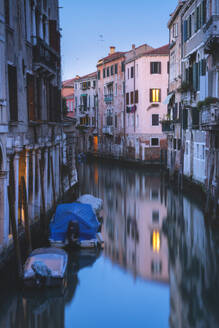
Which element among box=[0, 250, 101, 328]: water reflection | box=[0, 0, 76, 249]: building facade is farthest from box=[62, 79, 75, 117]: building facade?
box=[0, 250, 101, 328]: water reflection

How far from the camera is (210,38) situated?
48.0 ft

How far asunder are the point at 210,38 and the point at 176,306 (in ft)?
29.1

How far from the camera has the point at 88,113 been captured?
49.7m

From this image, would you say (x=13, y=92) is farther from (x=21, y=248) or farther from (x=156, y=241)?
(x=156, y=241)

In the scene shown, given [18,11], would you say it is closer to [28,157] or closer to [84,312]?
[28,157]

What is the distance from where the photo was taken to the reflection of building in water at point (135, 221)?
11586mm

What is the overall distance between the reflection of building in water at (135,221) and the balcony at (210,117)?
356 cm

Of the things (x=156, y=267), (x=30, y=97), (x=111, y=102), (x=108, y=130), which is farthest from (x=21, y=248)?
(x=111, y=102)

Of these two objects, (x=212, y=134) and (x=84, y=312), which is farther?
(x=212, y=134)

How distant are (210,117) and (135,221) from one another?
4.40m

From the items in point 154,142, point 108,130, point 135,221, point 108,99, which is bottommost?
point 135,221

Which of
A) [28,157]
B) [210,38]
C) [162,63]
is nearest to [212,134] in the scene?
[210,38]

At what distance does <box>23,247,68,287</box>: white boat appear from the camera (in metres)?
9.01

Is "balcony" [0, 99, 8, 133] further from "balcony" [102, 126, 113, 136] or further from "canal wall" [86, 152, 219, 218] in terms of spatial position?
"balcony" [102, 126, 113, 136]
